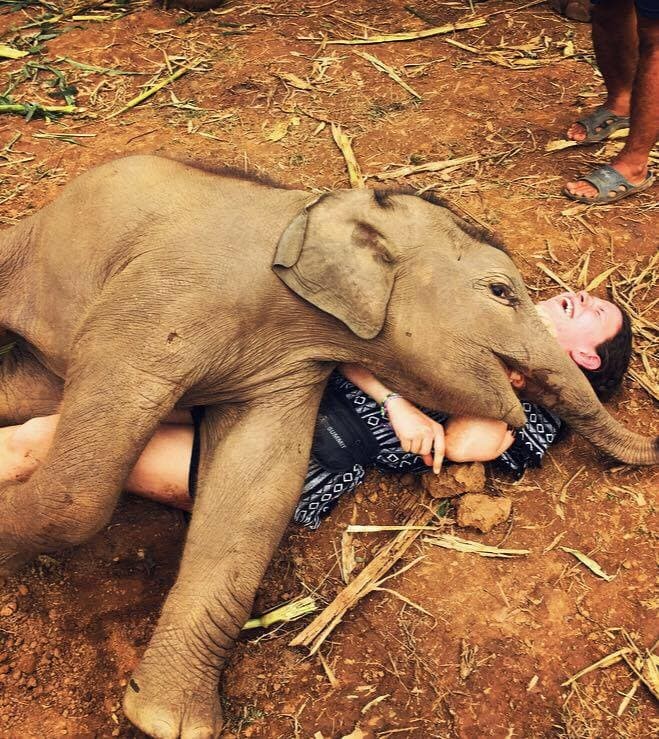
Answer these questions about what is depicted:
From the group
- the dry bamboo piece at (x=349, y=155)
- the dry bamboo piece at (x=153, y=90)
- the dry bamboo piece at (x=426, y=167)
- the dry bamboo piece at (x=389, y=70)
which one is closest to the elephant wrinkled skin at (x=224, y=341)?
the dry bamboo piece at (x=349, y=155)

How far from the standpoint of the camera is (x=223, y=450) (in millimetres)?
3467

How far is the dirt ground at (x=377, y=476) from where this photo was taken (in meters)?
3.19

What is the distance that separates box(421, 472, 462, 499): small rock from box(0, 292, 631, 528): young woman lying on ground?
0.08m

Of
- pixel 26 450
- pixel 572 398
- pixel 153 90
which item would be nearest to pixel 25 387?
pixel 26 450

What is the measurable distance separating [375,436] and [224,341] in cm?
82

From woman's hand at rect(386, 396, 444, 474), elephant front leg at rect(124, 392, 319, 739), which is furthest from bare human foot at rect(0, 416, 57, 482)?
woman's hand at rect(386, 396, 444, 474)

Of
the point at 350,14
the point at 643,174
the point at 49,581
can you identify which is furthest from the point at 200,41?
the point at 49,581

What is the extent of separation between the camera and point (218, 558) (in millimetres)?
3256

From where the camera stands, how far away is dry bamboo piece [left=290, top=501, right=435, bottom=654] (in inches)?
132

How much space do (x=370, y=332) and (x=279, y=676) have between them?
55.1 inches

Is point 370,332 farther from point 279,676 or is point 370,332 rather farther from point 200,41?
point 200,41

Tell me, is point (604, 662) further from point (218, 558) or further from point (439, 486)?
point (218, 558)

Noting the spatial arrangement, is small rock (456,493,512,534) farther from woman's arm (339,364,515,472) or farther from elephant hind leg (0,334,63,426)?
elephant hind leg (0,334,63,426)

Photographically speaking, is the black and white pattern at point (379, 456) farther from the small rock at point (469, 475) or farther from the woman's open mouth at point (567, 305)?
the woman's open mouth at point (567, 305)
